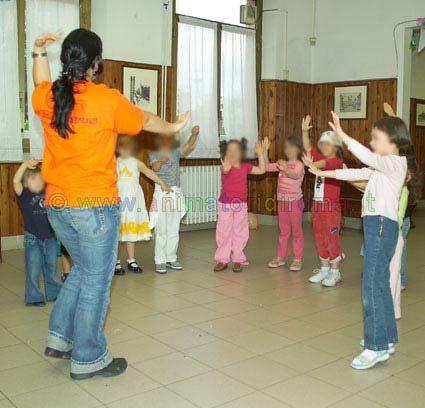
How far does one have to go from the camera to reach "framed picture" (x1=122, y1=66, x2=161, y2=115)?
660 centimetres

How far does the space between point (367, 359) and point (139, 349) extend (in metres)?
1.25

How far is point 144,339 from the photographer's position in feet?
10.8

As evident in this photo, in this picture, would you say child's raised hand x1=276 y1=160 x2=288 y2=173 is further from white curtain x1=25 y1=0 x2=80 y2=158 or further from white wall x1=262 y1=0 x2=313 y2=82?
white wall x1=262 y1=0 x2=313 y2=82

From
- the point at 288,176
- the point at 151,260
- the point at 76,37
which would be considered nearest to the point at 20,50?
the point at 151,260

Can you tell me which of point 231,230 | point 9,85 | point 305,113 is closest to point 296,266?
point 231,230

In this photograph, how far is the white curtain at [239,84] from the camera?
7.71 meters

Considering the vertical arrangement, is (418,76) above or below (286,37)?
below

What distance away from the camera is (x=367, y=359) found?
9.36 ft

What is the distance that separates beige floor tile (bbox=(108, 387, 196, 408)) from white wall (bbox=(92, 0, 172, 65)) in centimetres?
479

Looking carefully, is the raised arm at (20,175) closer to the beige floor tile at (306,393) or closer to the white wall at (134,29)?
the beige floor tile at (306,393)

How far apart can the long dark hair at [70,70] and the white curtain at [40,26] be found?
12.0 ft

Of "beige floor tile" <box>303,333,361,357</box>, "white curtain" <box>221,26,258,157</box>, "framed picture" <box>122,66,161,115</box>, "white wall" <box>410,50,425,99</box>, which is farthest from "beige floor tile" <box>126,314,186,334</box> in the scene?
"white wall" <box>410,50,425,99</box>

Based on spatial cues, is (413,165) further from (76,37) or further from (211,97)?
(211,97)

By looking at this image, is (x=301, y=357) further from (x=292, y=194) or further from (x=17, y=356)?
(x=292, y=194)
